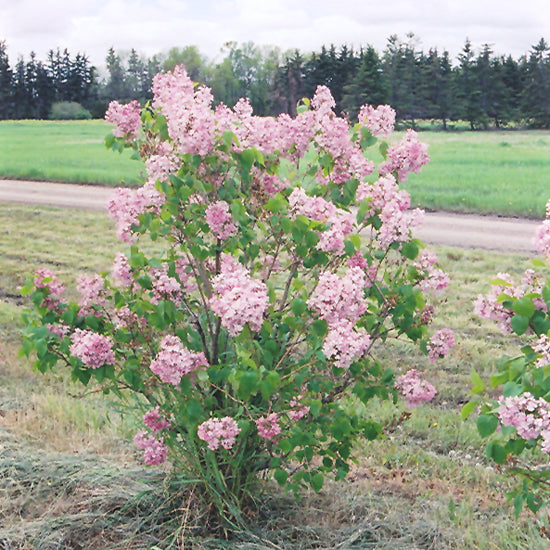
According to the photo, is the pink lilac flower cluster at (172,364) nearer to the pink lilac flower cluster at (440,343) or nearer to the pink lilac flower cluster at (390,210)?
the pink lilac flower cluster at (390,210)

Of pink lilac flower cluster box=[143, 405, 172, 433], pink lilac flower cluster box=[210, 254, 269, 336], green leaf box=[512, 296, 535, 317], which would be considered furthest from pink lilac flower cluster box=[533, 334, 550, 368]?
pink lilac flower cluster box=[143, 405, 172, 433]

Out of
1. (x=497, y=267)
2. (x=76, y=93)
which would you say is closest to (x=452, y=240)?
(x=497, y=267)

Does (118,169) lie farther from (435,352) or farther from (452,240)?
(435,352)

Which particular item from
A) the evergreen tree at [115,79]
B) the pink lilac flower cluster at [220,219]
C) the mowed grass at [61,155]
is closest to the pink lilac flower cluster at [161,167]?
the pink lilac flower cluster at [220,219]

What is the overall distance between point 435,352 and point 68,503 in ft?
6.64

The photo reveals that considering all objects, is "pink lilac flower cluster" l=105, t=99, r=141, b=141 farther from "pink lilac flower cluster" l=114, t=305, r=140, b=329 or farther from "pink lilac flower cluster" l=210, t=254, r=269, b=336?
"pink lilac flower cluster" l=210, t=254, r=269, b=336

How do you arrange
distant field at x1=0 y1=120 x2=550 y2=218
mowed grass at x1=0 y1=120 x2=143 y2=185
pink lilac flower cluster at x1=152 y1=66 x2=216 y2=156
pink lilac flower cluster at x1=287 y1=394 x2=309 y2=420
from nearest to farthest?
1. pink lilac flower cluster at x1=152 y1=66 x2=216 y2=156
2. pink lilac flower cluster at x1=287 y1=394 x2=309 y2=420
3. distant field at x1=0 y1=120 x2=550 y2=218
4. mowed grass at x1=0 y1=120 x2=143 y2=185

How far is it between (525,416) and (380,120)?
63.9 inches

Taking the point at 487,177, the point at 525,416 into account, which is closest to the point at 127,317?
the point at 525,416

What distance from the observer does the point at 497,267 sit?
9688 millimetres

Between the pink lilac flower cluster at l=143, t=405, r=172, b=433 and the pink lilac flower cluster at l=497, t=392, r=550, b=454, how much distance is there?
153 cm

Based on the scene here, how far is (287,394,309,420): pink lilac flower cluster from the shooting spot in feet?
10.5

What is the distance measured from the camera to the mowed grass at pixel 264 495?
141 inches

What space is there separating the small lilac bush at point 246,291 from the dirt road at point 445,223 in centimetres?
488
